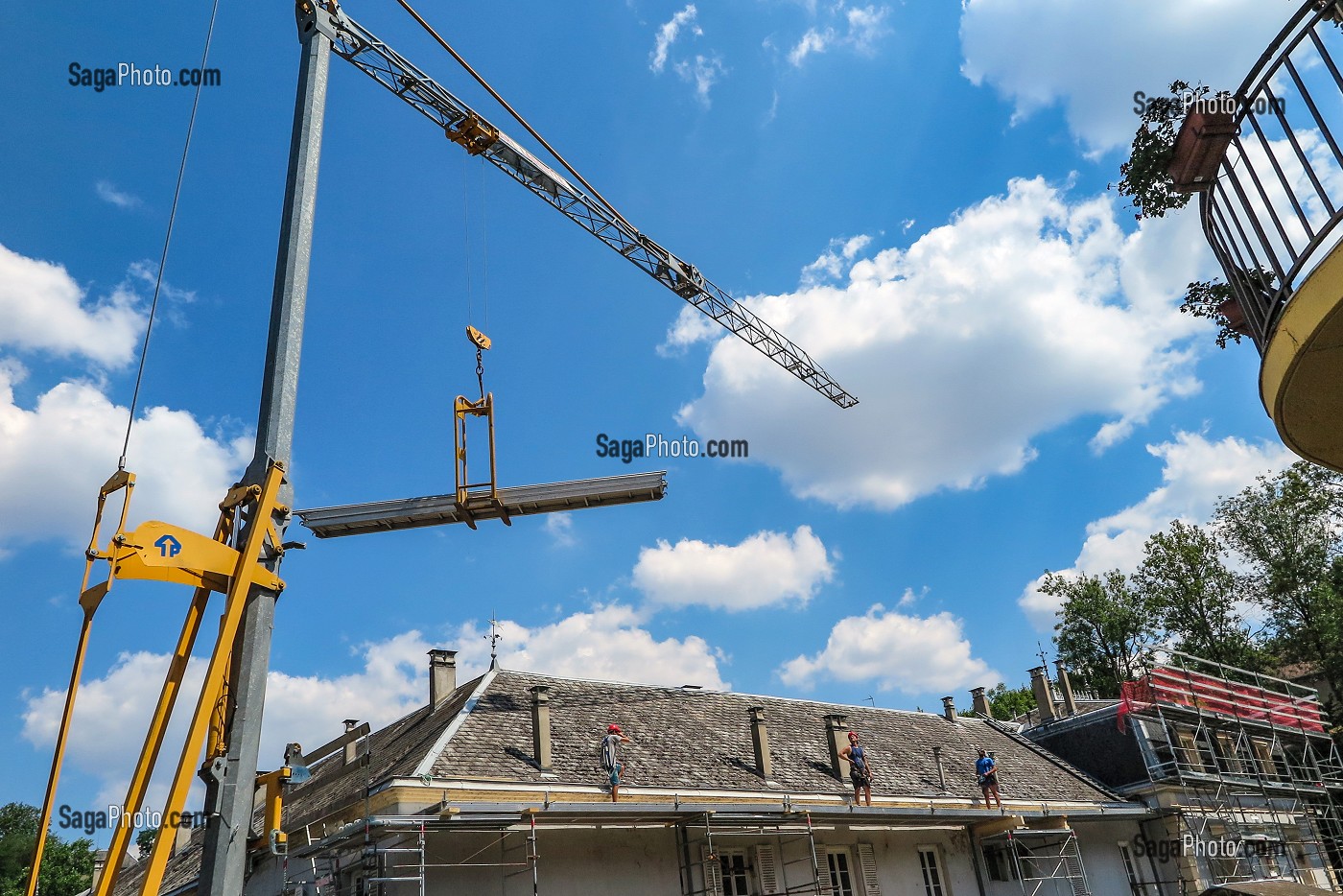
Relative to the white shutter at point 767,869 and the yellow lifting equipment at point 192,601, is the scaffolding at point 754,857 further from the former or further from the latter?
the yellow lifting equipment at point 192,601

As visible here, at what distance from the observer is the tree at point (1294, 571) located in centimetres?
3784

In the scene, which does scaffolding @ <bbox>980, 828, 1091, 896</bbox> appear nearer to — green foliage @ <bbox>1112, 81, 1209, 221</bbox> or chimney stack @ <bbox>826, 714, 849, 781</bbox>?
chimney stack @ <bbox>826, 714, 849, 781</bbox>

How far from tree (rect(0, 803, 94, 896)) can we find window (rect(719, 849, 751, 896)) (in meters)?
48.5

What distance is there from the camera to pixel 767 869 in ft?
62.2

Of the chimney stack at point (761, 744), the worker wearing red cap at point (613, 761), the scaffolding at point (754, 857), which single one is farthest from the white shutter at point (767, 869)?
the worker wearing red cap at point (613, 761)

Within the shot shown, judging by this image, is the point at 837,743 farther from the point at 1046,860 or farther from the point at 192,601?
the point at 192,601

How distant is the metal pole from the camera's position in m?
8.45

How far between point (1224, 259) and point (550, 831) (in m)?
14.0

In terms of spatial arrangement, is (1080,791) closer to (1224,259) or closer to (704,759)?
(704,759)

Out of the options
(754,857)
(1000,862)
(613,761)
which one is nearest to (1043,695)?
(1000,862)

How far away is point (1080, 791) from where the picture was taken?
27.3m

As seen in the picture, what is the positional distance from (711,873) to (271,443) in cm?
1223

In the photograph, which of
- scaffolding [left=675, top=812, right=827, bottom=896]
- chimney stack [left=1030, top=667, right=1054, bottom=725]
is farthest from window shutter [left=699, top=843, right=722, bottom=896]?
chimney stack [left=1030, top=667, right=1054, bottom=725]

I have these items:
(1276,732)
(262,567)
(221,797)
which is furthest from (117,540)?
(1276,732)
